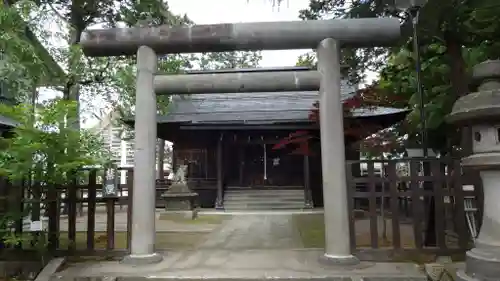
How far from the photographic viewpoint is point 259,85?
6.12 meters

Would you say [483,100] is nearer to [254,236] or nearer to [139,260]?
[139,260]

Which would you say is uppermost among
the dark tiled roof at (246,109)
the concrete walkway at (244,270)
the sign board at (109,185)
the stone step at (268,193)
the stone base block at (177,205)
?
the dark tiled roof at (246,109)

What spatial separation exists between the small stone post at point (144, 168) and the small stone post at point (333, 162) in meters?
2.67

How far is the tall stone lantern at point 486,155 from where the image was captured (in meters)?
4.33

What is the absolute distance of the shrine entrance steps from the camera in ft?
51.6

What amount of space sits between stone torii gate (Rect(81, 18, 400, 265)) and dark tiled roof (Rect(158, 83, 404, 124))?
8280 millimetres

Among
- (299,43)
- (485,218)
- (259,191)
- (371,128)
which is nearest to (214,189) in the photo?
(259,191)

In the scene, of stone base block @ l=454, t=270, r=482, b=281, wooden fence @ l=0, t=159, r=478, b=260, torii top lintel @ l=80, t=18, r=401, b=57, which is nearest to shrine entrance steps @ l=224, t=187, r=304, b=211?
wooden fence @ l=0, t=159, r=478, b=260

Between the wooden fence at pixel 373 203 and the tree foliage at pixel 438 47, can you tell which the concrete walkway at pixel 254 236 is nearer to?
the wooden fence at pixel 373 203

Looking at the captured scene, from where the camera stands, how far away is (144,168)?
234 inches

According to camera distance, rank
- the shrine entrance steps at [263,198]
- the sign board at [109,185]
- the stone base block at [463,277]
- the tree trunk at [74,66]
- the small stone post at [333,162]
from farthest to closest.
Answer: the shrine entrance steps at [263,198], the tree trunk at [74,66], the sign board at [109,185], the small stone post at [333,162], the stone base block at [463,277]

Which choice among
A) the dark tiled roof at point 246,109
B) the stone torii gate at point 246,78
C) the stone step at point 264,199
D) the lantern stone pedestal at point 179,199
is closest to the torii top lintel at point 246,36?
the stone torii gate at point 246,78

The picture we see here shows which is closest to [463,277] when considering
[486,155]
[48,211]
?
[486,155]

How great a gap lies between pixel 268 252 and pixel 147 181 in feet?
7.81
